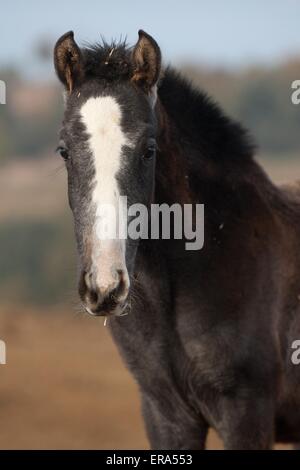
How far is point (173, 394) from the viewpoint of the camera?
542cm

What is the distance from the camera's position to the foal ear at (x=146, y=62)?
495cm

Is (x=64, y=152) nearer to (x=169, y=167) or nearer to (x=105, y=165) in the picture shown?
(x=105, y=165)

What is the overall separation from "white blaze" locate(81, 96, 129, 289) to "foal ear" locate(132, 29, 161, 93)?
0.24 m

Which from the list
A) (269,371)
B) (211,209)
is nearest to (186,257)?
(211,209)

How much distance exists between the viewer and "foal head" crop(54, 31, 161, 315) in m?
4.46

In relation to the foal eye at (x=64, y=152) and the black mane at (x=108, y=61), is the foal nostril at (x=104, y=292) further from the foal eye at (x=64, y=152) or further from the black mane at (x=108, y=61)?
the black mane at (x=108, y=61)

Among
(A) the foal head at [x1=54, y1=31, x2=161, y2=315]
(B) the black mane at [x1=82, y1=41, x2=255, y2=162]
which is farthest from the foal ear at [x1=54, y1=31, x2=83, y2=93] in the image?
(B) the black mane at [x1=82, y1=41, x2=255, y2=162]

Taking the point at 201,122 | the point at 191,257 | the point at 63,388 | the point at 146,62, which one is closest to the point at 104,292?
the point at 191,257

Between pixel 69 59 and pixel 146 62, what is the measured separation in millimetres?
363

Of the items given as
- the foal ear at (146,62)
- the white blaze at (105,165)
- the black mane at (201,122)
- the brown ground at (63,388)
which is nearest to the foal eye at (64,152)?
the white blaze at (105,165)

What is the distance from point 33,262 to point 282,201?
20.5m

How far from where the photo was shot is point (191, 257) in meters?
5.31

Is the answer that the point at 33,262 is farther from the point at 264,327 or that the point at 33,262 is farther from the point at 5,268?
the point at 264,327
